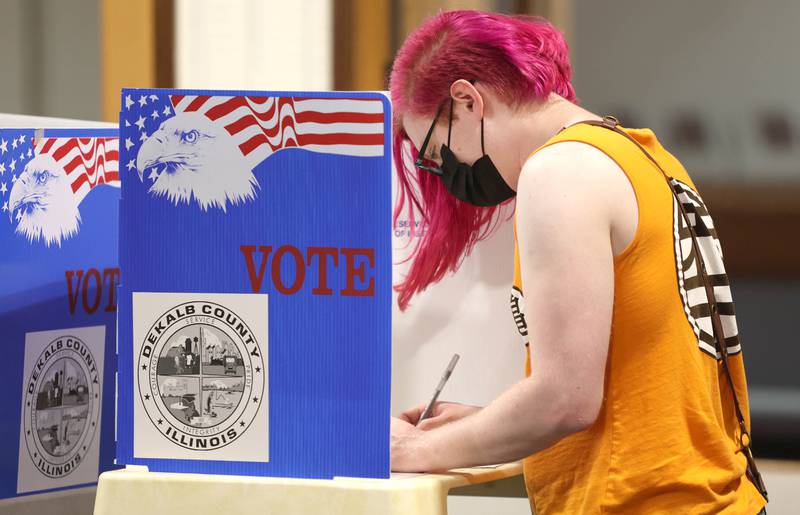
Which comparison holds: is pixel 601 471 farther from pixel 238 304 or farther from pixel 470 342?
pixel 238 304

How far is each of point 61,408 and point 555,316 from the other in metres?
0.57

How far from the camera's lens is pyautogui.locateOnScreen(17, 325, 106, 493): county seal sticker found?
1.11m

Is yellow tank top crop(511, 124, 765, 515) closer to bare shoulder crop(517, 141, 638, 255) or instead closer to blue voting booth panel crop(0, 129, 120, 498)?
bare shoulder crop(517, 141, 638, 255)

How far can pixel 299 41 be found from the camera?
3303 mm

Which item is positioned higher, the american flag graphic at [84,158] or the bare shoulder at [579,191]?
the american flag graphic at [84,158]

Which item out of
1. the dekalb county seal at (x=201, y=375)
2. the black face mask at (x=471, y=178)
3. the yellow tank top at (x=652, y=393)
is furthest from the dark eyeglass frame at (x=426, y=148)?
the dekalb county seal at (x=201, y=375)

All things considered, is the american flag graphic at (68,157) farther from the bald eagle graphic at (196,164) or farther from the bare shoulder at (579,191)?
the bare shoulder at (579,191)

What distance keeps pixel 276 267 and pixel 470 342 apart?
399 millimetres

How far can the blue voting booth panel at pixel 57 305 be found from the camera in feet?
3.61

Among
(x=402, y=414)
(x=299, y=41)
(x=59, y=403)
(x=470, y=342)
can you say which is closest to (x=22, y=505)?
(x=59, y=403)

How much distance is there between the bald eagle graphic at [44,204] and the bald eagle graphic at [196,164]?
0.28m

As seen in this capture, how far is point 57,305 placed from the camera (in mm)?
1134

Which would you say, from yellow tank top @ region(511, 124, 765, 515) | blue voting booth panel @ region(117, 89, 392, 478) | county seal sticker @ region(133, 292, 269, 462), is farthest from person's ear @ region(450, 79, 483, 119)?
county seal sticker @ region(133, 292, 269, 462)

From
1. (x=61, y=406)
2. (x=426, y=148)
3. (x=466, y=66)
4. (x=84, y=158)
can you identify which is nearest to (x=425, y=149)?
(x=426, y=148)
